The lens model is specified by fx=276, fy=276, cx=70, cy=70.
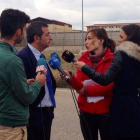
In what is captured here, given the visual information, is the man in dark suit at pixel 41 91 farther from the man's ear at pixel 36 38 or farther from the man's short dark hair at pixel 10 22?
the man's short dark hair at pixel 10 22

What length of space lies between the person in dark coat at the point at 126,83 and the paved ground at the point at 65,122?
236 cm

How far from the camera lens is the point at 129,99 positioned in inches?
106

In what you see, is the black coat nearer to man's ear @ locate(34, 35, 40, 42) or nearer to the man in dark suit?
the man in dark suit

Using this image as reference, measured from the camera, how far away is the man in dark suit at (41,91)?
2.87 meters

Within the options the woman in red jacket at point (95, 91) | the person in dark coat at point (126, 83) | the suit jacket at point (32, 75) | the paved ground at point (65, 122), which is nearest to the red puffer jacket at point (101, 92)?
the woman in red jacket at point (95, 91)

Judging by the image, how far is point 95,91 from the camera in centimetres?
294

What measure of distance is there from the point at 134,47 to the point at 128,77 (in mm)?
298

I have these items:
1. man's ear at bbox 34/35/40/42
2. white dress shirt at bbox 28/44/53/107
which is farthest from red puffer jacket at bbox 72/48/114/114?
man's ear at bbox 34/35/40/42

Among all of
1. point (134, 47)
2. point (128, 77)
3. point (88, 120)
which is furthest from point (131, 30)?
point (88, 120)

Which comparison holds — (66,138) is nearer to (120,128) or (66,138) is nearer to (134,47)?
(120,128)

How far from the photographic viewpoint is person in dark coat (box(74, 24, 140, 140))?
267 centimetres

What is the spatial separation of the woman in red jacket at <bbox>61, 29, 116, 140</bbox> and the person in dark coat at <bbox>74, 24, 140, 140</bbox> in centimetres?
19

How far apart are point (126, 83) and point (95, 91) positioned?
390 mm

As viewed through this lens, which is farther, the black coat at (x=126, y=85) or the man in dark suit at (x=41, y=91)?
the man in dark suit at (x=41, y=91)
